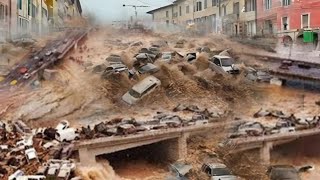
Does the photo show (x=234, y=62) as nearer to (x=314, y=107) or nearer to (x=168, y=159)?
(x=314, y=107)

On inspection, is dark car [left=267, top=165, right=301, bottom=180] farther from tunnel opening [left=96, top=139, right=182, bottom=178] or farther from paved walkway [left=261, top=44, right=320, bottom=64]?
paved walkway [left=261, top=44, right=320, bottom=64]

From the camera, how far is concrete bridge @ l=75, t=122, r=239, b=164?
13.2 ft

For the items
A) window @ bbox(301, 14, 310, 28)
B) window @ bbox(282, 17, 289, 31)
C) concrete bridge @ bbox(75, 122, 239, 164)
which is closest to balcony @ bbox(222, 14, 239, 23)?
window @ bbox(282, 17, 289, 31)

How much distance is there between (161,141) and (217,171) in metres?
0.62

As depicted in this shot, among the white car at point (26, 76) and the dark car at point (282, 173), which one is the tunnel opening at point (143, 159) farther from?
the white car at point (26, 76)

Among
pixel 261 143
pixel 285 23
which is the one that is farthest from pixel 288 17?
pixel 261 143

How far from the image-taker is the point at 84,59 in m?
4.78

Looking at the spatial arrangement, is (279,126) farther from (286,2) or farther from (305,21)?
(286,2)

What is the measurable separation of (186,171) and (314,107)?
1438 mm

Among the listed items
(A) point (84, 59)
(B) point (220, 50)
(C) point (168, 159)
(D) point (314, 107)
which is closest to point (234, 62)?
(B) point (220, 50)

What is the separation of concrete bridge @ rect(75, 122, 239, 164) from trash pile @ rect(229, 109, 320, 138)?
0.14 metres

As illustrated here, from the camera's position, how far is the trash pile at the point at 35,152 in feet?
11.9

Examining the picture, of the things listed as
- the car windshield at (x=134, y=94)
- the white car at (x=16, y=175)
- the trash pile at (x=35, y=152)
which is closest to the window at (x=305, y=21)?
the car windshield at (x=134, y=94)

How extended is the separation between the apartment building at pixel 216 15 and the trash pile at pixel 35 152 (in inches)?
63.9
